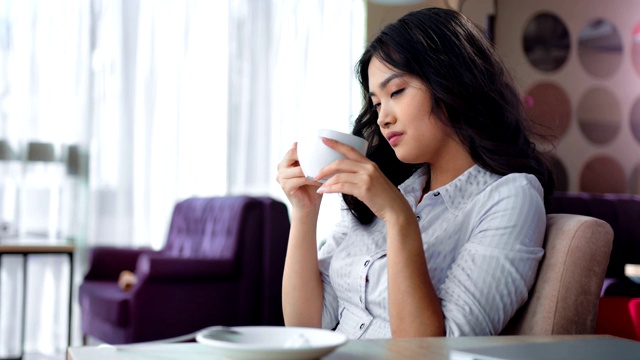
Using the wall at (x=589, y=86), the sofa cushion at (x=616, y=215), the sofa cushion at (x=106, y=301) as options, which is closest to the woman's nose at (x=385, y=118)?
the sofa cushion at (x=106, y=301)

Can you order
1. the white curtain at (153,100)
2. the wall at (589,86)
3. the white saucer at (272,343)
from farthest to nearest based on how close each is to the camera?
the wall at (589,86) < the white curtain at (153,100) < the white saucer at (272,343)

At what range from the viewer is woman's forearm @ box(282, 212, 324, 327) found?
1396 mm

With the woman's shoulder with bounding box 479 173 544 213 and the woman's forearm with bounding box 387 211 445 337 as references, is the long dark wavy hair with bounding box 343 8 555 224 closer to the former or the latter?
the woman's shoulder with bounding box 479 173 544 213

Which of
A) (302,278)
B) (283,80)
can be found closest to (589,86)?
(283,80)

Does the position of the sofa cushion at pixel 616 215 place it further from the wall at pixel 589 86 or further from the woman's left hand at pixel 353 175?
the woman's left hand at pixel 353 175

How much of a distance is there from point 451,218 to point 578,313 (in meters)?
0.28

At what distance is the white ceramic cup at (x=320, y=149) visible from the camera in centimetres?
104

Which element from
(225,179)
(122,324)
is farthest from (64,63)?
(122,324)

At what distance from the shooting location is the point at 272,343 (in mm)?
721

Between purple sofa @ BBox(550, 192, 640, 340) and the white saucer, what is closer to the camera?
the white saucer

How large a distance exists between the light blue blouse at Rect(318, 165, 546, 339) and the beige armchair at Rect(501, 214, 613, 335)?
0.03m

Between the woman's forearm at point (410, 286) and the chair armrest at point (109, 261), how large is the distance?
369 centimetres

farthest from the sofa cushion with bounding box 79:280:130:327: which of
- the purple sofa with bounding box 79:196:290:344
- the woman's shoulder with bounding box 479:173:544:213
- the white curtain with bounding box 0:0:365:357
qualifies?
the woman's shoulder with bounding box 479:173:544:213

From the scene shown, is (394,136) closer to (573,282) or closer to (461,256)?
(461,256)
